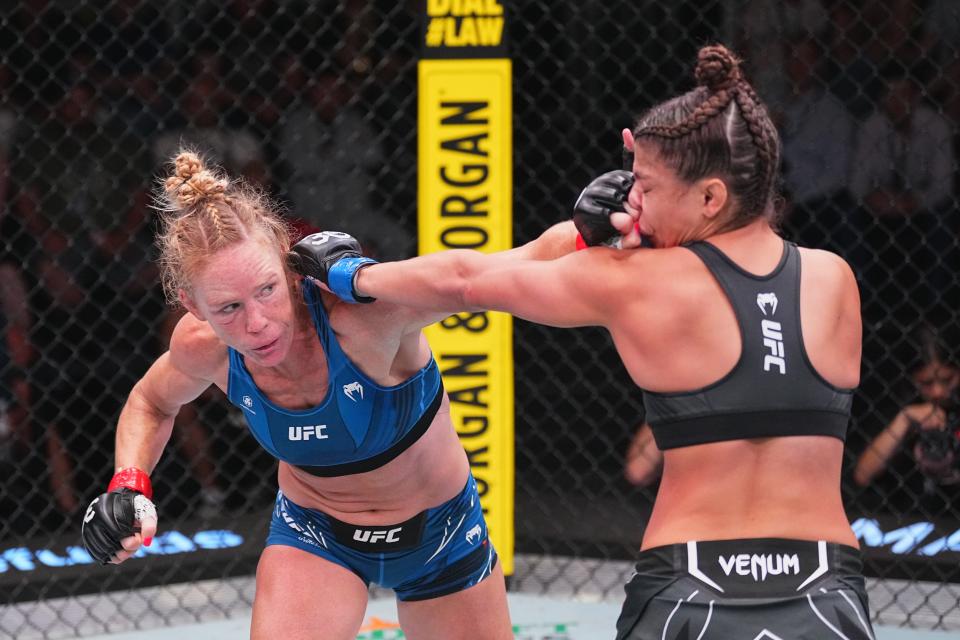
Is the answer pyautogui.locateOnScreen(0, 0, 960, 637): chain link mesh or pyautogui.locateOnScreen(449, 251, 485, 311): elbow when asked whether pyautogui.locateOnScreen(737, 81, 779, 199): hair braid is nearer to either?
pyautogui.locateOnScreen(449, 251, 485, 311): elbow

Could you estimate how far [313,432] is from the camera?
2012 mm

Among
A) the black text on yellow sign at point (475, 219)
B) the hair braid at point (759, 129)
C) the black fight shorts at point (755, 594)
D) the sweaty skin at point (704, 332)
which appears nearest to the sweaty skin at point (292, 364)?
the sweaty skin at point (704, 332)

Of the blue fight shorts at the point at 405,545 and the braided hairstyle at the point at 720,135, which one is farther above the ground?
the braided hairstyle at the point at 720,135

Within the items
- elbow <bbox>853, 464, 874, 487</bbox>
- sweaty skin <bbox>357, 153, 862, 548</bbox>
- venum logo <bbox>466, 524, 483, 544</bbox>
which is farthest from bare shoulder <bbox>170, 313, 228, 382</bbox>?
elbow <bbox>853, 464, 874, 487</bbox>

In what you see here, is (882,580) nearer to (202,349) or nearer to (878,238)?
(878,238)

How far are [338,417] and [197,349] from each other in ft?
0.95

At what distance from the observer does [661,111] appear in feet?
4.86

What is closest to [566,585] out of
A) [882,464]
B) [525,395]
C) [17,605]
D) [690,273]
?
[525,395]

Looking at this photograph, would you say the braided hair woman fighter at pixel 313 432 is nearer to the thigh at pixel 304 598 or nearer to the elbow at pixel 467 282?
the thigh at pixel 304 598

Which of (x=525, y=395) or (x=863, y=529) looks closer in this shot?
(x=863, y=529)

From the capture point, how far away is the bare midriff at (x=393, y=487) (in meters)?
2.10

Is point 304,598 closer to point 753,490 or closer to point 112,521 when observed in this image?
point 112,521

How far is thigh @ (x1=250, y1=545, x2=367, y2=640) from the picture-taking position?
6.54 ft

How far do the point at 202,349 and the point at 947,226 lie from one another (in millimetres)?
2337
